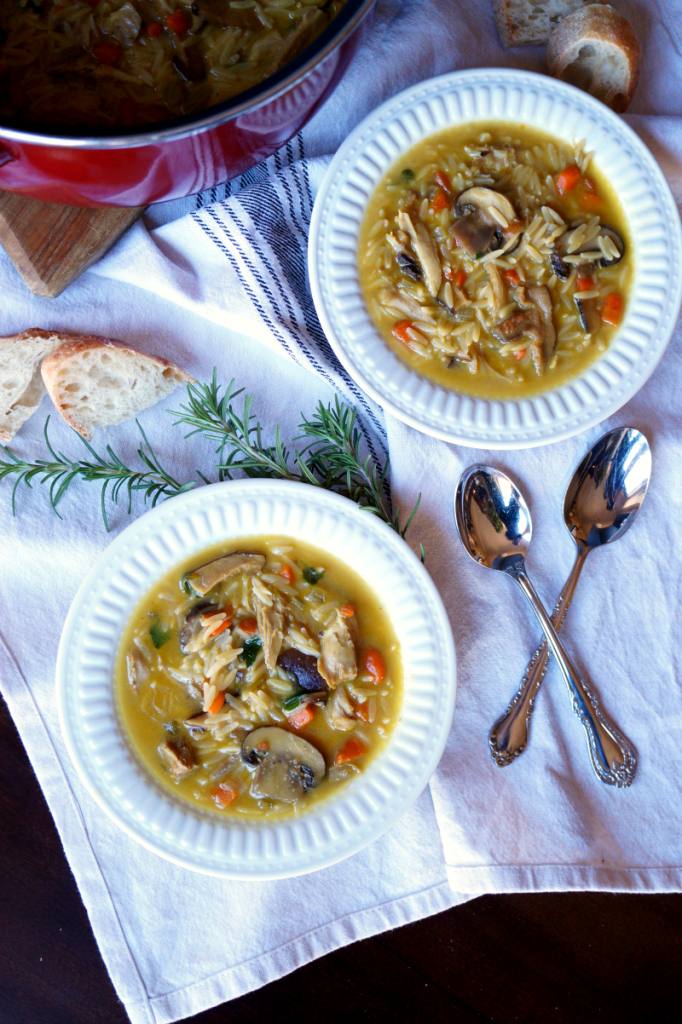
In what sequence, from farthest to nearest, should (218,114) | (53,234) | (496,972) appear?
1. (496,972)
2. (53,234)
3. (218,114)

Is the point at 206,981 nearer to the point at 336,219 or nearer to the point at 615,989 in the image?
the point at 615,989

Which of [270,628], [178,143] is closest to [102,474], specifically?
[270,628]

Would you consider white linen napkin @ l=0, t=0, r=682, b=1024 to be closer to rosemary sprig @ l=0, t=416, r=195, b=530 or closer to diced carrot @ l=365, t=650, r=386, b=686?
rosemary sprig @ l=0, t=416, r=195, b=530

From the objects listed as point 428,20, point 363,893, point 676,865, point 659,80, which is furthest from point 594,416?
point 363,893

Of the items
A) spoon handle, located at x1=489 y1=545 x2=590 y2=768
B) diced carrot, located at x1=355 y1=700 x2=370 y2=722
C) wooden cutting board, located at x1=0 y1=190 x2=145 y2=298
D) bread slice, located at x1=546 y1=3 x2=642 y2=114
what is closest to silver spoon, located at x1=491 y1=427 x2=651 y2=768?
spoon handle, located at x1=489 y1=545 x2=590 y2=768

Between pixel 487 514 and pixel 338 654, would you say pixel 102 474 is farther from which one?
pixel 487 514

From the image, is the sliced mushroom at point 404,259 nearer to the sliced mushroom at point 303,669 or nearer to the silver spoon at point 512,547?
the silver spoon at point 512,547
